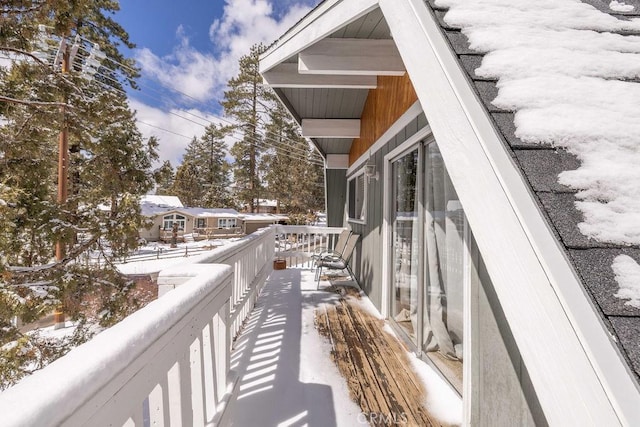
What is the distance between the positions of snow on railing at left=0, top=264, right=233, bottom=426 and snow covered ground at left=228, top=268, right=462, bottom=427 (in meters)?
0.48

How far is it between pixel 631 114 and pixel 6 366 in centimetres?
740

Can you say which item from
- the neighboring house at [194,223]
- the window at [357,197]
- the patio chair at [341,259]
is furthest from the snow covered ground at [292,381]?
the neighboring house at [194,223]

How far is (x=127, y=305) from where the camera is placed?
686 cm

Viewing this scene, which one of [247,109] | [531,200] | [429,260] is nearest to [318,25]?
[429,260]

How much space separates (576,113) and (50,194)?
854 centimetres

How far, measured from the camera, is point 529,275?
0.77 metres

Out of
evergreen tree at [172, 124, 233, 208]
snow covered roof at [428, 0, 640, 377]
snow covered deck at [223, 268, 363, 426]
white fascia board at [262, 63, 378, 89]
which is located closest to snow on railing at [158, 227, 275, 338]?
snow covered deck at [223, 268, 363, 426]

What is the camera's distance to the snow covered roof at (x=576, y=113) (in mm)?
724

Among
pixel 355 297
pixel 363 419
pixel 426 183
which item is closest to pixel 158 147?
pixel 355 297

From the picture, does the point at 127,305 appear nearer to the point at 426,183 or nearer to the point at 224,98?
the point at 426,183

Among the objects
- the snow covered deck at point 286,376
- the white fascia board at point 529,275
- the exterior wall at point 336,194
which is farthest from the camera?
the exterior wall at point 336,194

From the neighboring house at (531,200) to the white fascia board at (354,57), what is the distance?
406 millimetres

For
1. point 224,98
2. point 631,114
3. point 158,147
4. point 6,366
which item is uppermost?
point 224,98

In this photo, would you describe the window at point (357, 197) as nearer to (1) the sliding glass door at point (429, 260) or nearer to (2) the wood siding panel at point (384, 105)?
(2) the wood siding panel at point (384, 105)
